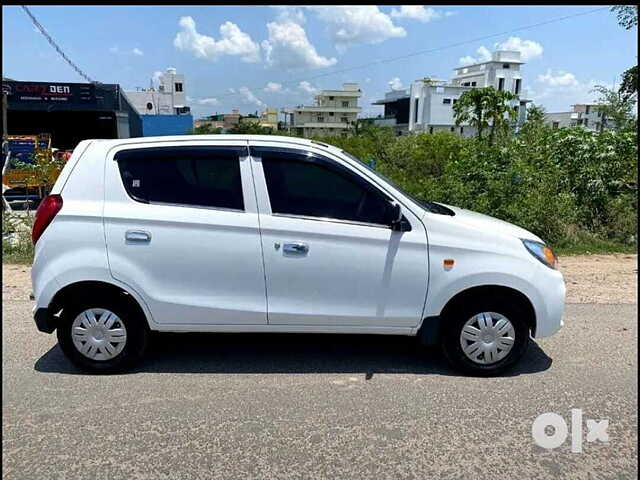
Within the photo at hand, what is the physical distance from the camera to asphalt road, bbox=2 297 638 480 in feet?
9.27

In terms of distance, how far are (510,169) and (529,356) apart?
5634 millimetres

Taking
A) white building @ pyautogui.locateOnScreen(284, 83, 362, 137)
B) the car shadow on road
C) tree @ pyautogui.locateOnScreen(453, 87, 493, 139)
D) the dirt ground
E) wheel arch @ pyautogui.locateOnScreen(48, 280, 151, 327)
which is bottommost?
the car shadow on road

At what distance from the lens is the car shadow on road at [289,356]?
403 centimetres

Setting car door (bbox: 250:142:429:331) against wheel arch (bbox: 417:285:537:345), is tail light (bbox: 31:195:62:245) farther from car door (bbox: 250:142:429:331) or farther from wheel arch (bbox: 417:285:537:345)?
wheel arch (bbox: 417:285:537:345)

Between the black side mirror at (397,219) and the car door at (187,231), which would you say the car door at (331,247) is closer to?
the black side mirror at (397,219)

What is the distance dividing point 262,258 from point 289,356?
108 centimetres

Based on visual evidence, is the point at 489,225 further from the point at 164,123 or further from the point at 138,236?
the point at 164,123

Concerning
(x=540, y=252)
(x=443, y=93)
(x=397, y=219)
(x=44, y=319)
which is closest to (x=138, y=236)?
(x=44, y=319)

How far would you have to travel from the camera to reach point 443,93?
276ft

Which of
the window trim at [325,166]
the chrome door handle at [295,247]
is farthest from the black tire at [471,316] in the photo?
the chrome door handle at [295,247]

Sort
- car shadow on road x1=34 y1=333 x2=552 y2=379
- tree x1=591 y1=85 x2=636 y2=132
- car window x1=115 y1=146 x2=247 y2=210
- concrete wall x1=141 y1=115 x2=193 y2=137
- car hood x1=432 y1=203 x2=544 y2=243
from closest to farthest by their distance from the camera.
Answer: car window x1=115 y1=146 x2=247 y2=210
car hood x1=432 y1=203 x2=544 y2=243
car shadow on road x1=34 y1=333 x2=552 y2=379
tree x1=591 y1=85 x2=636 y2=132
concrete wall x1=141 y1=115 x2=193 y2=137

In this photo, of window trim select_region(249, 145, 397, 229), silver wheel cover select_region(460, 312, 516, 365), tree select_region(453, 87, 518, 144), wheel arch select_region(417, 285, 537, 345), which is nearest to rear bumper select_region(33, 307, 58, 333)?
window trim select_region(249, 145, 397, 229)

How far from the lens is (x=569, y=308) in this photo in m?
5.59

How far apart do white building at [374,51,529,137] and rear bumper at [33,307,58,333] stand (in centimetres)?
7803
